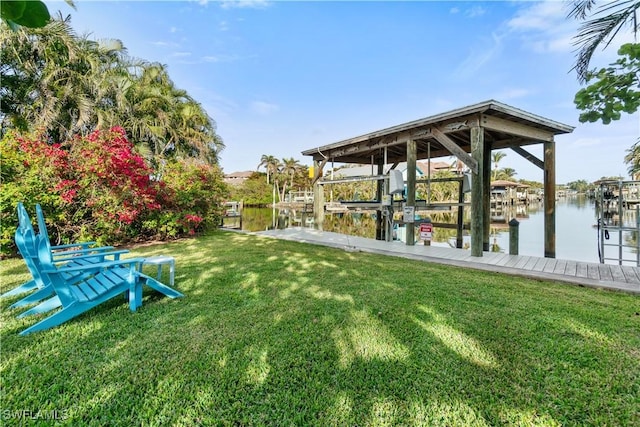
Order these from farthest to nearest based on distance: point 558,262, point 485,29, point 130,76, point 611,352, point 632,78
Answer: point 130,76, point 485,29, point 558,262, point 632,78, point 611,352

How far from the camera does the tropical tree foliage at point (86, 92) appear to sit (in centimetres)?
945

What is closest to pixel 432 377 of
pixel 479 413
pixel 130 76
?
pixel 479 413

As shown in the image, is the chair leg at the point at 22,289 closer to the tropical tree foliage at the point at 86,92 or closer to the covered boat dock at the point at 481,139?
the tropical tree foliage at the point at 86,92

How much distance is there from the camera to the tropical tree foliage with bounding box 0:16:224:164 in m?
9.45

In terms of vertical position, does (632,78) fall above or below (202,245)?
above

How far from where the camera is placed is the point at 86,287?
3.06 meters

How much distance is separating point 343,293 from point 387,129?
534cm

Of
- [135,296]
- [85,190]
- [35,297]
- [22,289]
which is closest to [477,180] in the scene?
[135,296]

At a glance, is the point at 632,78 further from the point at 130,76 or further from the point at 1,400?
the point at 130,76

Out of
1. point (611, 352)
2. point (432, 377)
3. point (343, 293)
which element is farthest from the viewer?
point (343, 293)

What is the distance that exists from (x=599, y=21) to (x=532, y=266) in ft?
12.8

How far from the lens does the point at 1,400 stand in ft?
5.96

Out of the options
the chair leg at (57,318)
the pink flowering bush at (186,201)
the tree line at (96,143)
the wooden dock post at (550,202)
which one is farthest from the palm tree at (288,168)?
the chair leg at (57,318)

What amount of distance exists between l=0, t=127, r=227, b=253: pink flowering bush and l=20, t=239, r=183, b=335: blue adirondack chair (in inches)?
150
